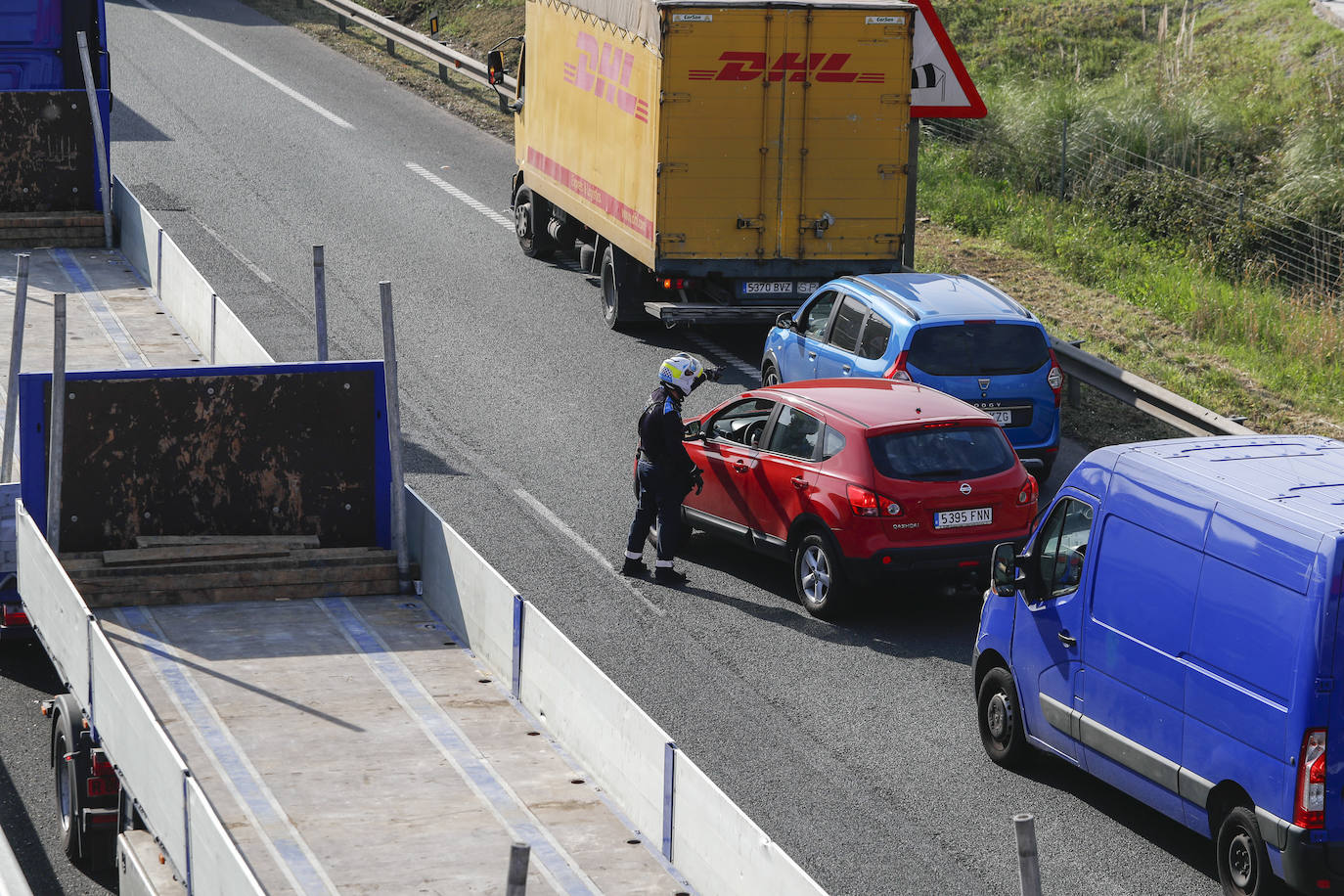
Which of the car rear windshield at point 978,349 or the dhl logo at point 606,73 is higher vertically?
the dhl logo at point 606,73

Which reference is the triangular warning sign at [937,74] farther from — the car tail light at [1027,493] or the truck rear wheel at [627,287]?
the car tail light at [1027,493]

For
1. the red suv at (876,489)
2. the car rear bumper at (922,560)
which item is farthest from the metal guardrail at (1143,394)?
the car rear bumper at (922,560)

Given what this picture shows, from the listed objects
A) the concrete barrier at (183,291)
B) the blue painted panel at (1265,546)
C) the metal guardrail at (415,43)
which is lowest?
the blue painted panel at (1265,546)

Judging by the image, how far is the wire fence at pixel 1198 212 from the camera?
816 inches

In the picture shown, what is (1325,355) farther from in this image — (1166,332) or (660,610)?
(660,610)

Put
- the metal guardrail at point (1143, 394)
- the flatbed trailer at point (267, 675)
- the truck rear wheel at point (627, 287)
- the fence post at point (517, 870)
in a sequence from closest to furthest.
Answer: the fence post at point (517, 870)
the flatbed trailer at point (267, 675)
the metal guardrail at point (1143, 394)
the truck rear wheel at point (627, 287)

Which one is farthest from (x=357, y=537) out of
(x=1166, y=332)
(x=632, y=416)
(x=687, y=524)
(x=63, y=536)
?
(x=1166, y=332)

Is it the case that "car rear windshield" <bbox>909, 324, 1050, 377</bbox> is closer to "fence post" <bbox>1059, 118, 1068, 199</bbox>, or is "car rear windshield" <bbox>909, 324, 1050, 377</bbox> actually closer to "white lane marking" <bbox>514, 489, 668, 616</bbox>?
"white lane marking" <bbox>514, 489, 668, 616</bbox>

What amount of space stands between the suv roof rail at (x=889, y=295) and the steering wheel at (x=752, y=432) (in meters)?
1.79

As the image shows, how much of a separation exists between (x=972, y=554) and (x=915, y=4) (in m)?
6.82

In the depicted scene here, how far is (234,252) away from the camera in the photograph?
842 inches

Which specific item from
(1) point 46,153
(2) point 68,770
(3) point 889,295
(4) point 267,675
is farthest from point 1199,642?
(1) point 46,153

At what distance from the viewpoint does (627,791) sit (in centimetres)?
695

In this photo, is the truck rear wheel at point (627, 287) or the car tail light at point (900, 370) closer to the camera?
the car tail light at point (900, 370)
